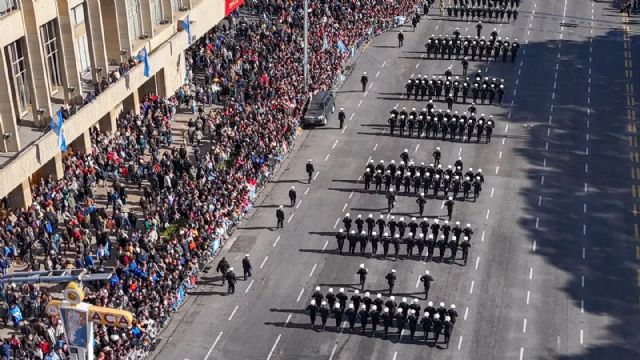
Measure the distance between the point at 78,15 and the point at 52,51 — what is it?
185 inches

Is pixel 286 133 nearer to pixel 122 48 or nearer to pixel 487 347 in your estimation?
pixel 122 48

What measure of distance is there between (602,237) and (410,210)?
10306 mm

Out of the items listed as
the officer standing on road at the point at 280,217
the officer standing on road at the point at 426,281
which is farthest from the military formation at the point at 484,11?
the officer standing on road at the point at 426,281

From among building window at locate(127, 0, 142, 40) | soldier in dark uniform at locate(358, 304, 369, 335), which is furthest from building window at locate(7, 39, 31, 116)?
soldier in dark uniform at locate(358, 304, 369, 335)

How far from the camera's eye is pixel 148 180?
5250 centimetres

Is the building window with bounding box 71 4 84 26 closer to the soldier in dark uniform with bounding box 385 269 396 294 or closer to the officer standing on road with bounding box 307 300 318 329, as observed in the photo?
the officer standing on road with bounding box 307 300 318 329

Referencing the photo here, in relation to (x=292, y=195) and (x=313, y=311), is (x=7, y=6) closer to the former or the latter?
(x=292, y=195)

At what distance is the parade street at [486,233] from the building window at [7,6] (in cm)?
1596

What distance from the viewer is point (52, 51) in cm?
5216

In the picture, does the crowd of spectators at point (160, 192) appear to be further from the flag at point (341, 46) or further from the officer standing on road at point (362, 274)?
the officer standing on road at point (362, 274)

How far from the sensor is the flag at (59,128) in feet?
156

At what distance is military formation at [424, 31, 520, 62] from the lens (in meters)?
76.5

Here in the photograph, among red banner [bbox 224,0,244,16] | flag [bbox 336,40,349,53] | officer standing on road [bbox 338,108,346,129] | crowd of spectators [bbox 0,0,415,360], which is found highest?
red banner [bbox 224,0,244,16]

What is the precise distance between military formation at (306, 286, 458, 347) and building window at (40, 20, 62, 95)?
69.0 ft
